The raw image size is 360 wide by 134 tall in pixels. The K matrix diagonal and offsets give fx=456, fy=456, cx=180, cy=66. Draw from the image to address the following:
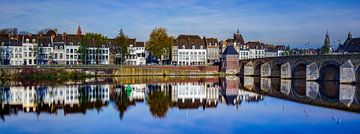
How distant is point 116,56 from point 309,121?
64.1 m

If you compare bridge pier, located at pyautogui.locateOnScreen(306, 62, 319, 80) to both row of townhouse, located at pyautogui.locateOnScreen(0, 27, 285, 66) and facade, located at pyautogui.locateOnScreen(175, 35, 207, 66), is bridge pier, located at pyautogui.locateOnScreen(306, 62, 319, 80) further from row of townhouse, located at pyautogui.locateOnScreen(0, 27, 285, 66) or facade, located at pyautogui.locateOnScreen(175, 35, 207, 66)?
facade, located at pyautogui.locateOnScreen(175, 35, 207, 66)

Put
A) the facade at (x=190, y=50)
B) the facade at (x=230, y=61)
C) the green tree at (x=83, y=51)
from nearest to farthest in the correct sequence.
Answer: the facade at (x=230, y=61)
the green tree at (x=83, y=51)
the facade at (x=190, y=50)

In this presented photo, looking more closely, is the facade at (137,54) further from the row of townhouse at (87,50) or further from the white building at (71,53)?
the white building at (71,53)

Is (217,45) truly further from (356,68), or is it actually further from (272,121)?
(272,121)

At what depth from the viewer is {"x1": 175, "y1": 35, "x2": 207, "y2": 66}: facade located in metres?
86.2

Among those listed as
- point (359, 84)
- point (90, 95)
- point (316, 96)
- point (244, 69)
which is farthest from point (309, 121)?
point (244, 69)

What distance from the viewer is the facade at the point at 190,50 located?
86.2 meters

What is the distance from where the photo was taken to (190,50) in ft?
286

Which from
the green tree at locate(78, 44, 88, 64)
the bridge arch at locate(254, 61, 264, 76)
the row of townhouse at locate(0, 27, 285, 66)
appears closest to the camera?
the bridge arch at locate(254, 61, 264, 76)

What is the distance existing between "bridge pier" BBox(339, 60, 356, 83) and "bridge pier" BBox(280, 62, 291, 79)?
486 inches

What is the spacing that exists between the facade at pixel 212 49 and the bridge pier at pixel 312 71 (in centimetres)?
3955

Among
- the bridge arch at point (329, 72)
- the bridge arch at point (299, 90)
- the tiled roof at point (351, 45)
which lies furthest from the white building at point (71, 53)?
the bridge arch at point (299, 90)

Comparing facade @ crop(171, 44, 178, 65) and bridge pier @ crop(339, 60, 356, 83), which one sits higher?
facade @ crop(171, 44, 178, 65)

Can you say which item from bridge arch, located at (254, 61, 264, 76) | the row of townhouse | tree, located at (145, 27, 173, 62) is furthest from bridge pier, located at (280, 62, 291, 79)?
the row of townhouse
